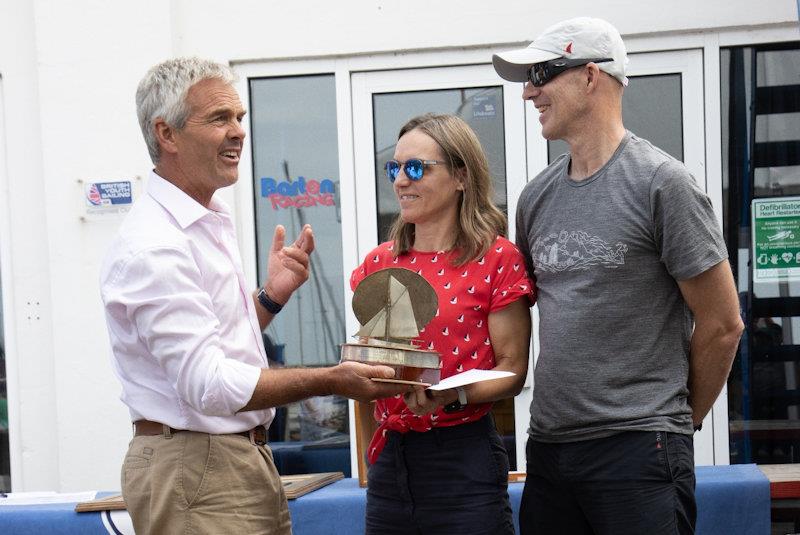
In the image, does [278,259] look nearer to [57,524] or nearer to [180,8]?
[57,524]

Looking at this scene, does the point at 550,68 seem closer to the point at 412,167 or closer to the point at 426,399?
the point at 412,167

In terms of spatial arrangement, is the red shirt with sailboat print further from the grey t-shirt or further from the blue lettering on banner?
the blue lettering on banner

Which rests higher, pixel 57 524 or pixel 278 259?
pixel 278 259

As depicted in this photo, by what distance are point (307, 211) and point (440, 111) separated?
2.92 feet

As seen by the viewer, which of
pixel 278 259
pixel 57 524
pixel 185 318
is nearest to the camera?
pixel 185 318

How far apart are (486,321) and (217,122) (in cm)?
90

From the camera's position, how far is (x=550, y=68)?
8.96ft

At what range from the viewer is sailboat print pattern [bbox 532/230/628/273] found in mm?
2578

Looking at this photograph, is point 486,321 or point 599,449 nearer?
point 599,449

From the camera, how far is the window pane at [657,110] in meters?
5.16

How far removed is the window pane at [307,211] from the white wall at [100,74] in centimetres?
28

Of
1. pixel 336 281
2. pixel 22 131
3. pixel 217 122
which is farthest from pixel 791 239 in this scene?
pixel 22 131

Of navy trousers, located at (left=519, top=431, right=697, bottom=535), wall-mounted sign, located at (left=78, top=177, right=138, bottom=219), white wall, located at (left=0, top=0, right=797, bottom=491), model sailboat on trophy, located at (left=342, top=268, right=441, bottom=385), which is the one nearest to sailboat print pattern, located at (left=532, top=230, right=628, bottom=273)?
model sailboat on trophy, located at (left=342, top=268, right=441, bottom=385)

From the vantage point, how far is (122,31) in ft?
17.2
